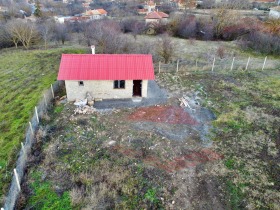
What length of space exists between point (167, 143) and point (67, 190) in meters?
5.66

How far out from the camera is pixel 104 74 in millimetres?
17109

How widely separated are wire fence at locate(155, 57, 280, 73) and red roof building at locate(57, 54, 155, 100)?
6.38 metres

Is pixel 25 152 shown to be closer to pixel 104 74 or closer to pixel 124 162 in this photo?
pixel 124 162

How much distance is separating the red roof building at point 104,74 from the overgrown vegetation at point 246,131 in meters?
4.46

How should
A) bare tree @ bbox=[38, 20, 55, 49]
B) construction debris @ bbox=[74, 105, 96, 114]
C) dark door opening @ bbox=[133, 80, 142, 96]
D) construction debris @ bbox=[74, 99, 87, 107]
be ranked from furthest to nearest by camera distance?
1. bare tree @ bbox=[38, 20, 55, 49]
2. dark door opening @ bbox=[133, 80, 142, 96]
3. construction debris @ bbox=[74, 99, 87, 107]
4. construction debris @ bbox=[74, 105, 96, 114]

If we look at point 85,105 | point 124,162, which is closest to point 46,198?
point 124,162

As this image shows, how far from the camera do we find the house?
1698 cm

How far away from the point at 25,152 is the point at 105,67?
807 cm

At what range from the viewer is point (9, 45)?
36875 mm

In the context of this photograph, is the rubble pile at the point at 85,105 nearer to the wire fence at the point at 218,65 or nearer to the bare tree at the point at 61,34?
the wire fence at the point at 218,65

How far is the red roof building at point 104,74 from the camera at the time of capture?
55.7 ft

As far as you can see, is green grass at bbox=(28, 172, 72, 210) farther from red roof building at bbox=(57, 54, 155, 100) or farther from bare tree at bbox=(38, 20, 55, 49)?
bare tree at bbox=(38, 20, 55, 49)

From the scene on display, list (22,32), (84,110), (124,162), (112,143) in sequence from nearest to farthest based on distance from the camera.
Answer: (124,162)
(112,143)
(84,110)
(22,32)

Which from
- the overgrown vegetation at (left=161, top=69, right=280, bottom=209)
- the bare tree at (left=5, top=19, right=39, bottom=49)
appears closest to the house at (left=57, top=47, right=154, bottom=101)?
the overgrown vegetation at (left=161, top=69, right=280, bottom=209)
